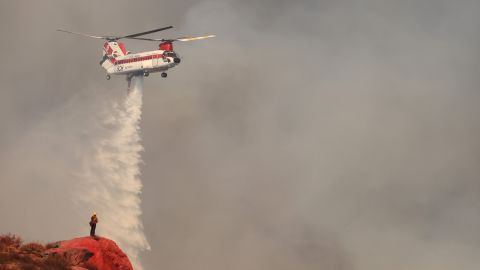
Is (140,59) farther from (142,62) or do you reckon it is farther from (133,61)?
(133,61)

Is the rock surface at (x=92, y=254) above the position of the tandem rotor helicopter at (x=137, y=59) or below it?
below

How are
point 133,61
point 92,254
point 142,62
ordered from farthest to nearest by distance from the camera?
point 133,61 < point 142,62 < point 92,254

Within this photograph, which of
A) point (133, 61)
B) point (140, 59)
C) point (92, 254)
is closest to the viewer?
point (92, 254)

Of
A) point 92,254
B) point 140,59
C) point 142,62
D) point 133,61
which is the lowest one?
point 92,254

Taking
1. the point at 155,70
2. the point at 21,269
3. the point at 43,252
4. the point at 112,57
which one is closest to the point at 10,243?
the point at 43,252

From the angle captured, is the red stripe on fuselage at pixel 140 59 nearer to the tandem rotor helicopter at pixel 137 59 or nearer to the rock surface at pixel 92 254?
the tandem rotor helicopter at pixel 137 59

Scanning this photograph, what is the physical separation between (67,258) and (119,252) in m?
4.65

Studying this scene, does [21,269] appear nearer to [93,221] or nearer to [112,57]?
[93,221]

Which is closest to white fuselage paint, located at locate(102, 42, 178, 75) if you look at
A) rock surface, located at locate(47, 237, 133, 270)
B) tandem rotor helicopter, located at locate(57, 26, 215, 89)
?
tandem rotor helicopter, located at locate(57, 26, 215, 89)

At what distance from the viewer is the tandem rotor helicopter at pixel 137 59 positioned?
92.5m

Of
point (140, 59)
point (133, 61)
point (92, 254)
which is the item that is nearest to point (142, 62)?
point (140, 59)

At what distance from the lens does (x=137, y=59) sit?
96.6 meters

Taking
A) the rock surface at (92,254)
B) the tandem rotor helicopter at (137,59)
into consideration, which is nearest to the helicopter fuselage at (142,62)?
the tandem rotor helicopter at (137,59)

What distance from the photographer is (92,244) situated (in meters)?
35.8
